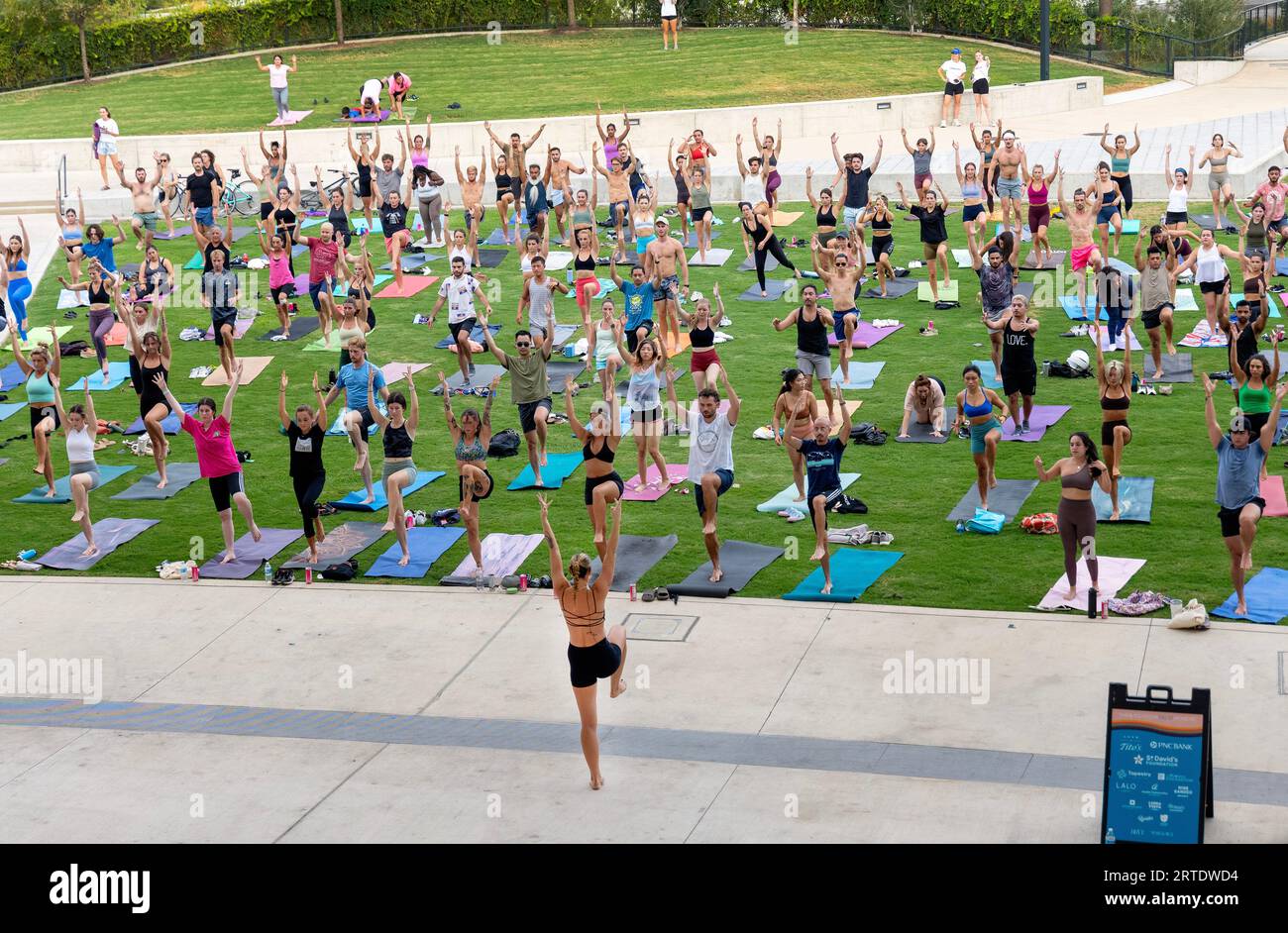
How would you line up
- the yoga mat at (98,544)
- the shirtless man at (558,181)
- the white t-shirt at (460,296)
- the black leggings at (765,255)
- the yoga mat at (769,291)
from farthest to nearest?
1. the shirtless man at (558,181)
2. the yoga mat at (769,291)
3. the black leggings at (765,255)
4. the white t-shirt at (460,296)
5. the yoga mat at (98,544)

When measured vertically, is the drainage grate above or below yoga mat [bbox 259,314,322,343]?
below

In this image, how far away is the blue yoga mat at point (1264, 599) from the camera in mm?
14289

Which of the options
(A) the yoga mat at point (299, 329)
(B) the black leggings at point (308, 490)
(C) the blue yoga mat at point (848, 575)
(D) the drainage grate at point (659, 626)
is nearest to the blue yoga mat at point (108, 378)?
(A) the yoga mat at point (299, 329)

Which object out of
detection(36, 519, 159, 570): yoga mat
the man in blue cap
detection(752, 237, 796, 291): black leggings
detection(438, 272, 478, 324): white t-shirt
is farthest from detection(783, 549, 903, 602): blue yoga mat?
the man in blue cap

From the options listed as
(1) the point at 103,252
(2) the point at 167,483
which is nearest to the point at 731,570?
(2) the point at 167,483

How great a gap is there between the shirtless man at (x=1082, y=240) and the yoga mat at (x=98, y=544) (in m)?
14.2

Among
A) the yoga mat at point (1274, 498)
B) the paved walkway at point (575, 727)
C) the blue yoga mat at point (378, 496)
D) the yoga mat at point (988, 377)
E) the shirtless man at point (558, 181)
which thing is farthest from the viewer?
the shirtless man at point (558, 181)

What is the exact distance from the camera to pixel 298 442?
16.8 metres

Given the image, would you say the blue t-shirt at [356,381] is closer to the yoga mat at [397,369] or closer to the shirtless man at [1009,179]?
the yoga mat at [397,369]

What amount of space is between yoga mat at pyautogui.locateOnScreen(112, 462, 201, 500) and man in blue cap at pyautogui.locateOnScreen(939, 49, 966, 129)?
78.1ft

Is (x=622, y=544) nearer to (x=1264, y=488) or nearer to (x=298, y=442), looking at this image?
(x=298, y=442)

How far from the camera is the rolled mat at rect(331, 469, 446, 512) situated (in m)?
18.9

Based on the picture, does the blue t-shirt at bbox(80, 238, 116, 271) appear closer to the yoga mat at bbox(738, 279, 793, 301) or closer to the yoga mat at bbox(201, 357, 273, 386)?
the yoga mat at bbox(201, 357, 273, 386)
